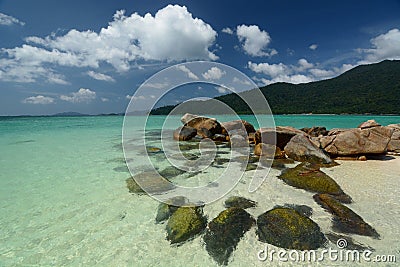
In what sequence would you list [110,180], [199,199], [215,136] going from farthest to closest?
[215,136] < [110,180] < [199,199]

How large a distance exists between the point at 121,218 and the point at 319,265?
3496 mm

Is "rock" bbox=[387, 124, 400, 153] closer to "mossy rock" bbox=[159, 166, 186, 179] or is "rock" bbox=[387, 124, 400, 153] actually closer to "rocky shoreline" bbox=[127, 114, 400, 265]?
"rocky shoreline" bbox=[127, 114, 400, 265]

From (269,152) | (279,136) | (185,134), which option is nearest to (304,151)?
(269,152)

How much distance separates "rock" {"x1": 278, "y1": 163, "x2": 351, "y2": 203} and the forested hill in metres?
53.9

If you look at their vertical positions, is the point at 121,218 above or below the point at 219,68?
below

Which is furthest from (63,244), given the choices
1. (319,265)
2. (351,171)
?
(351,171)

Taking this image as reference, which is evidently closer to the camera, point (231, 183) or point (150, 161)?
point (231, 183)

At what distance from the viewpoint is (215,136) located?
14.9m

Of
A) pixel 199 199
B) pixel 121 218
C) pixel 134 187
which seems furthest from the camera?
pixel 134 187

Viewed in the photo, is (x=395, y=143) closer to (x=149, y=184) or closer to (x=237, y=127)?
(x=237, y=127)

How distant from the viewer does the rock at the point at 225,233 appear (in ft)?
10.4

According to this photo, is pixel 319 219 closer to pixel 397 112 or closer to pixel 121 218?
pixel 121 218

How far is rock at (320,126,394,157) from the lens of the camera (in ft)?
27.8

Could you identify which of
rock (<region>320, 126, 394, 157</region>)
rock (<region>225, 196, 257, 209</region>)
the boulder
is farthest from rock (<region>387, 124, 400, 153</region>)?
rock (<region>225, 196, 257, 209</region>)
